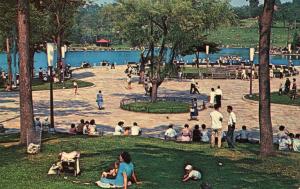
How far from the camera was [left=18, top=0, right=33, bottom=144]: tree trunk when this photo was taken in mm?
16188

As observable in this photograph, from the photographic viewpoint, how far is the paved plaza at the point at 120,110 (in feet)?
86.3

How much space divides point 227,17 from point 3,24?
53.5 feet

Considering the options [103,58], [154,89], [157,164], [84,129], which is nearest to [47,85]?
[154,89]

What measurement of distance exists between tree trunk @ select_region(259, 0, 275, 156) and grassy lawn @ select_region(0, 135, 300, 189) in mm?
585

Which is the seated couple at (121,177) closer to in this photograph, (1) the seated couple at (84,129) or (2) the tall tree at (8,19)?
(1) the seated couple at (84,129)

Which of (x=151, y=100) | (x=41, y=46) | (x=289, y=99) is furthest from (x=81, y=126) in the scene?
(x=41, y=46)

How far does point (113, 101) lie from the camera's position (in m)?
35.7

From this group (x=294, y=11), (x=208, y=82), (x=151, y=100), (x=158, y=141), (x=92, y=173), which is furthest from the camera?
(x=294, y=11)

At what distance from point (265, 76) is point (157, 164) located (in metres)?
4.45

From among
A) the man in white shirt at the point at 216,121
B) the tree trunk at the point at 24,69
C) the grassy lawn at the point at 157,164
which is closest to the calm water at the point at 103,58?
→ the grassy lawn at the point at 157,164

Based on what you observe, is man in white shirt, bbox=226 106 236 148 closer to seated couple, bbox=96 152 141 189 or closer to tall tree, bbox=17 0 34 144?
seated couple, bbox=96 152 141 189

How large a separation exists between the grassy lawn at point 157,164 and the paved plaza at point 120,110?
666 centimetres

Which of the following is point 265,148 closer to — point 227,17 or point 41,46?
point 227,17

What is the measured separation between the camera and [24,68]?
16484 millimetres
